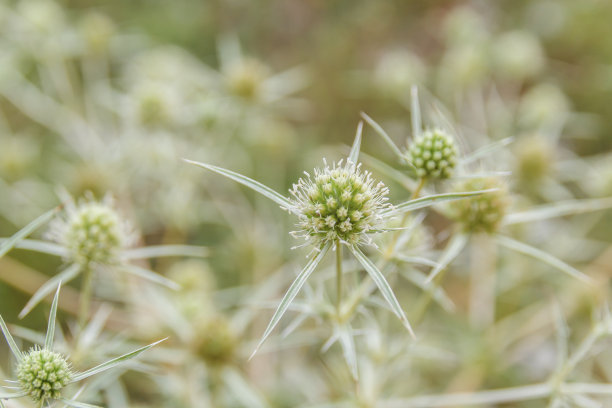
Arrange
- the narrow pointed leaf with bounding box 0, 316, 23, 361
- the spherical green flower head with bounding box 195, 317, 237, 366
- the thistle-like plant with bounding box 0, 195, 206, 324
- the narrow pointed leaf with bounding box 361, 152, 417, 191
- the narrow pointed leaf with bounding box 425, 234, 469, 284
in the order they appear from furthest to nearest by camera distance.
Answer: the spherical green flower head with bounding box 195, 317, 237, 366 → the thistle-like plant with bounding box 0, 195, 206, 324 → the narrow pointed leaf with bounding box 361, 152, 417, 191 → the narrow pointed leaf with bounding box 425, 234, 469, 284 → the narrow pointed leaf with bounding box 0, 316, 23, 361

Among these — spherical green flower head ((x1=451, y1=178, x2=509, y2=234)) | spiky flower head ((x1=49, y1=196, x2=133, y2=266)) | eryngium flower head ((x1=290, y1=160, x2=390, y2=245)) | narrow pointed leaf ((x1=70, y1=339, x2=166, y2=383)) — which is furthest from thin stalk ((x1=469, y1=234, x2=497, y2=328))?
narrow pointed leaf ((x1=70, y1=339, x2=166, y2=383))

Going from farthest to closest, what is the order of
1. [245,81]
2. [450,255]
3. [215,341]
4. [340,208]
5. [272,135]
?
[272,135] → [245,81] → [215,341] → [450,255] → [340,208]

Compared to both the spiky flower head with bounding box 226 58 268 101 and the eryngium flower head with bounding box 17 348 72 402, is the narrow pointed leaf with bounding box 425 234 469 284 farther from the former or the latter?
the spiky flower head with bounding box 226 58 268 101

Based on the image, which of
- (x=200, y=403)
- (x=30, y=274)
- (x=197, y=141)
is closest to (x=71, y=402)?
(x=200, y=403)

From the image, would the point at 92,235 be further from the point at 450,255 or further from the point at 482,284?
the point at 482,284

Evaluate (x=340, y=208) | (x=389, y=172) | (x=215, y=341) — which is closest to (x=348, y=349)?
(x=340, y=208)

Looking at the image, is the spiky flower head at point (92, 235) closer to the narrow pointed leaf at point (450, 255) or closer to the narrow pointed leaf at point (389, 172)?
the narrow pointed leaf at point (389, 172)

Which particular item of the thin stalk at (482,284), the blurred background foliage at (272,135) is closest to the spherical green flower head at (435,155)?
the blurred background foliage at (272,135)
